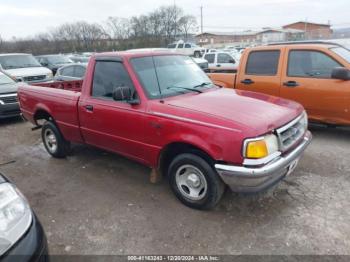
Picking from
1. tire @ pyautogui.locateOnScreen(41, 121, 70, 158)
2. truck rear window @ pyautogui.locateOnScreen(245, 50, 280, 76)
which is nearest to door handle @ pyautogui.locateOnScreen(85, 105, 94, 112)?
tire @ pyautogui.locateOnScreen(41, 121, 70, 158)

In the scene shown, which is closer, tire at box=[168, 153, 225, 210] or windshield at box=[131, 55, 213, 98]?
tire at box=[168, 153, 225, 210]

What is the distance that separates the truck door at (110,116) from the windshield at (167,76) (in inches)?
8.2

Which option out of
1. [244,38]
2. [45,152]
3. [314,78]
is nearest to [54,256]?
[45,152]

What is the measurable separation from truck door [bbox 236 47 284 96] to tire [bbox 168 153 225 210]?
338cm

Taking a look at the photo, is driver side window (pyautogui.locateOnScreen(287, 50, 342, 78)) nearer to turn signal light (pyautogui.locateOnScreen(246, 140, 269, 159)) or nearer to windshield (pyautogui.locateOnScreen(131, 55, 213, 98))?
windshield (pyautogui.locateOnScreen(131, 55, 213, 98))

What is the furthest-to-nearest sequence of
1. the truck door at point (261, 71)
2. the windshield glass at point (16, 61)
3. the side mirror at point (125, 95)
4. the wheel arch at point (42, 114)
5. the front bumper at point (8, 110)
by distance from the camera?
1. the windshield glass at point (16, 61)
2. the front bumper at point (8, 110)
3. the truck door at point (261, 71)
4. the wheel arch at point (42, 114)
5. the side mirror at point (125, 95)

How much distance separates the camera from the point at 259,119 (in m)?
3.15

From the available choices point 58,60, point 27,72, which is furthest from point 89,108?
point 58,60

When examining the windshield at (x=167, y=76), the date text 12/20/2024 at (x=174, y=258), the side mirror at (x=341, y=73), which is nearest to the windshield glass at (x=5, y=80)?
the windshield at (x=167, y=76)

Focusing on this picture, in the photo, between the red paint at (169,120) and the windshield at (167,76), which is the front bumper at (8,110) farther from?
the windshield at (167,76)

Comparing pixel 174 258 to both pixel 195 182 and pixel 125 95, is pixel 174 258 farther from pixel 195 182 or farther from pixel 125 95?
pixel 125 95

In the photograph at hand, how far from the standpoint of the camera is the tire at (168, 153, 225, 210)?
3.32 meters

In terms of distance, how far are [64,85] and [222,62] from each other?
492 inches

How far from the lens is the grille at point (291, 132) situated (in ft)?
10.7
